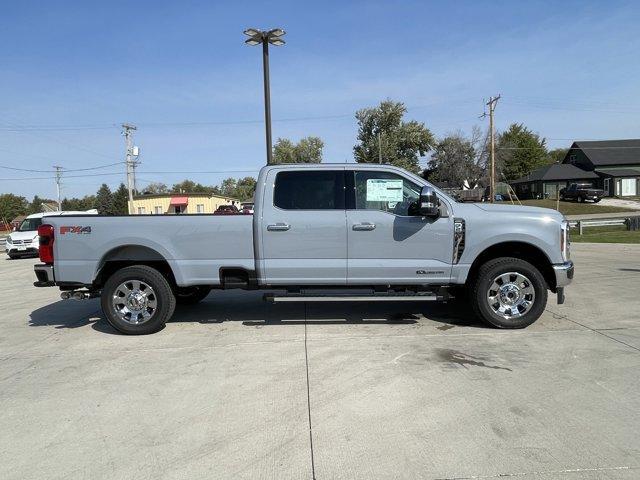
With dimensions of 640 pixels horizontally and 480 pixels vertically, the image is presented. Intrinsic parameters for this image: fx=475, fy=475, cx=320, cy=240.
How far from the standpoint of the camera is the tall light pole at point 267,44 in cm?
1399

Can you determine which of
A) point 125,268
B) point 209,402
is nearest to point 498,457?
point 209,402

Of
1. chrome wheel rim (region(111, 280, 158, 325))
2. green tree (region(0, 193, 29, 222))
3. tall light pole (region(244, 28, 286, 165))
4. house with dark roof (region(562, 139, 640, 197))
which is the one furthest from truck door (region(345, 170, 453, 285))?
green tree (region(0, 193, 29, 222))

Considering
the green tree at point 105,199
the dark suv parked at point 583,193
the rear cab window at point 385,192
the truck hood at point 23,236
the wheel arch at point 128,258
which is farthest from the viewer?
the green tree at point 105,199

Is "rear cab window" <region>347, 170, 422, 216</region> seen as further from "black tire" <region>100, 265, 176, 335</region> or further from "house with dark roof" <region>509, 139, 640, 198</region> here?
"house with dark roof" <region>509, 139, 640, 198</region>

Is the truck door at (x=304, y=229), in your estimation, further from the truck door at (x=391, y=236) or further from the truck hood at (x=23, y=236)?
the truck hood at (x=23, y=236)

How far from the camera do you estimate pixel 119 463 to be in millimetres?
3219

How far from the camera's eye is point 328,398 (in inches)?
162

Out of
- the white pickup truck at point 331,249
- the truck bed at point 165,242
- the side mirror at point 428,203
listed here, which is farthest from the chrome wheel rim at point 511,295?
the truck bed at point 165,242

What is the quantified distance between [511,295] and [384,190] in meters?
2.09

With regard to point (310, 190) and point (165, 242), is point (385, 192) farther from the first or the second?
point (165, 242)

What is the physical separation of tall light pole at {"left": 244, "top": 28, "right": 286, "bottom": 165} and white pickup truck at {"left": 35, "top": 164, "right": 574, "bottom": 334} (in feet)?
27.2

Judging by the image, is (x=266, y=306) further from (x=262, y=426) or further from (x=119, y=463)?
(x=119, y=463)

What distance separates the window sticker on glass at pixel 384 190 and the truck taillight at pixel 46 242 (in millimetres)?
4125

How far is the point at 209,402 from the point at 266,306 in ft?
11.9
